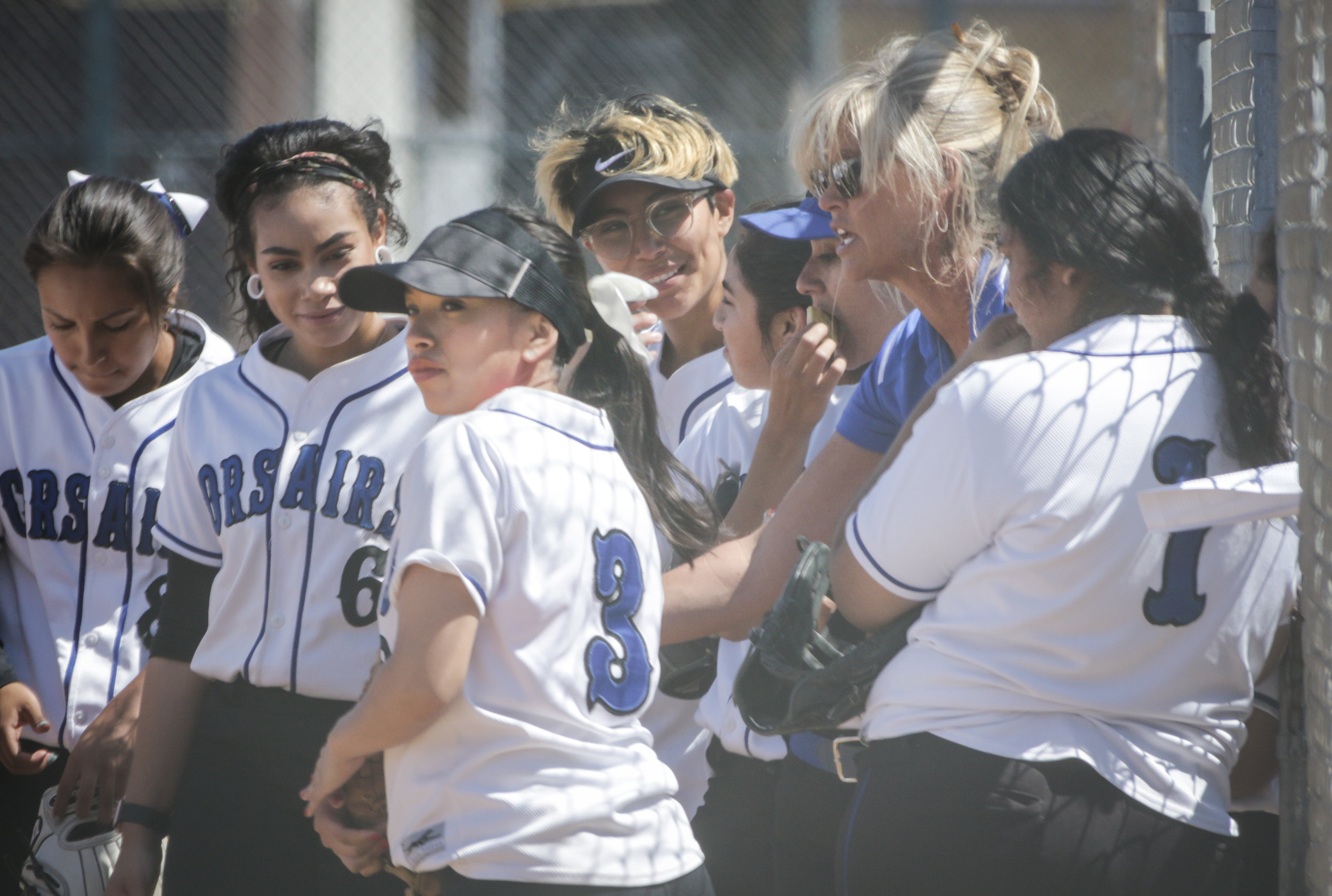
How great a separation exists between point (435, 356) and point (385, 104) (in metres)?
7.99

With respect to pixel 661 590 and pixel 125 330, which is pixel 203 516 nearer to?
pixel 125 330

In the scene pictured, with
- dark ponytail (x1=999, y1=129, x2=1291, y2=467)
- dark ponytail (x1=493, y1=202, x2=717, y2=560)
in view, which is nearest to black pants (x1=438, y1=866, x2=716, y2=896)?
dark ponytail (x1=493, y1=202, x2=717, y2=560)

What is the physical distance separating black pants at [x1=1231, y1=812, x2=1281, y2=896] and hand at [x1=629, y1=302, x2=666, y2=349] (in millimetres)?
1636

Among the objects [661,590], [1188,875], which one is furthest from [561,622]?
[1188,875]

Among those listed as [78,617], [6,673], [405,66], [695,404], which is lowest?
[6,673]

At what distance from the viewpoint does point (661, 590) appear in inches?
75.2

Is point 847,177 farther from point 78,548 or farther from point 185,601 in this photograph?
point 78,548

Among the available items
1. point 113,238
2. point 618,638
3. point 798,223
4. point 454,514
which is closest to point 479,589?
point 454,514

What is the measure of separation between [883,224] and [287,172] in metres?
1.11

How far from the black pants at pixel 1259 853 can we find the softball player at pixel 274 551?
1.34 metres

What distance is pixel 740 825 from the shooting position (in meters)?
2.45

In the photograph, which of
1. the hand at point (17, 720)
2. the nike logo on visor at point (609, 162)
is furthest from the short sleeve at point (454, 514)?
the nike logo on visor at point (609, 162)

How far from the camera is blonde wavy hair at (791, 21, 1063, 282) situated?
211 centimetres

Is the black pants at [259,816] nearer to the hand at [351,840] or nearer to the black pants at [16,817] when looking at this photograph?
the hand at [351,840]
